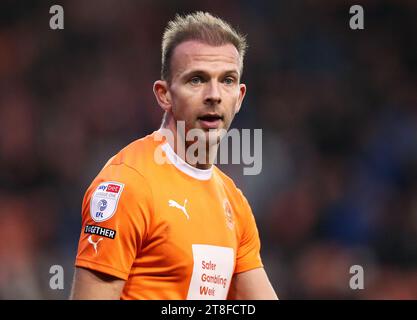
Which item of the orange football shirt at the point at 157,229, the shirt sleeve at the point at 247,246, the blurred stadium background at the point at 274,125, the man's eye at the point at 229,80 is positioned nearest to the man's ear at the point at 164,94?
the orange football shirt at the point at 157,229

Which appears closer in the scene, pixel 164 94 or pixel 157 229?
pixel 157 229

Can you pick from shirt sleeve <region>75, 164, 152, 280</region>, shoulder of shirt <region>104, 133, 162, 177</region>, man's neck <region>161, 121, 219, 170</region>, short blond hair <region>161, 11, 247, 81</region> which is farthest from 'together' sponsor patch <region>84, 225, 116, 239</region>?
short blond hair <region>161, 11, 247, 81</region>

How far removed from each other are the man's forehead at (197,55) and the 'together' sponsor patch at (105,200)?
626mm

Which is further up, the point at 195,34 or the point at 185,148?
the point at 195,34

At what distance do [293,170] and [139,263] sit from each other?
4.17 meters

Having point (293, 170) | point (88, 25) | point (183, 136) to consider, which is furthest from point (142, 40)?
point (183, 136)

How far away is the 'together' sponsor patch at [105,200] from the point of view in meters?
3.06

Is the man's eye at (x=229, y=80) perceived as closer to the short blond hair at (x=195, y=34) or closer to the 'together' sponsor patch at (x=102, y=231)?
the short blond hair at (x=195, y=34)

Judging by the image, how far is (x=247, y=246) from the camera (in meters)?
3.71

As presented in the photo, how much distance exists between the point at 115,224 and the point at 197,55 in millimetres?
827

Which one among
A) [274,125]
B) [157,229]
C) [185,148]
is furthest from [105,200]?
[274,125]

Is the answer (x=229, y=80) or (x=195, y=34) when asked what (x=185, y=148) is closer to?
(x=229, y=80)

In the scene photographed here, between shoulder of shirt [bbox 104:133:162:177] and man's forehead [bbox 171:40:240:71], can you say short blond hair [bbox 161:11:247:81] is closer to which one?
man's forehead [bbox 171:40:240:71]

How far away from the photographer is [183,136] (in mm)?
3430
